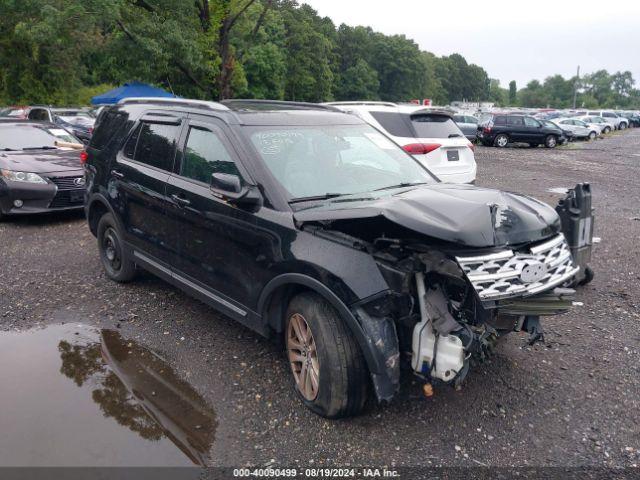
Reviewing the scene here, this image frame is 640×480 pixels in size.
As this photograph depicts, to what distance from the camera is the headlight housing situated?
8320 millimetres

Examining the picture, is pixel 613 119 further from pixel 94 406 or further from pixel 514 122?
pixel 94 406

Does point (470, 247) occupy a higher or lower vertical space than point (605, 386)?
higher

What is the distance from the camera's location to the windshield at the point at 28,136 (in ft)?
30.5

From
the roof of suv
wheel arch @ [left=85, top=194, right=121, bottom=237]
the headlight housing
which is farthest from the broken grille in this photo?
the headlight housing

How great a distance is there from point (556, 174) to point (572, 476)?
1438cm

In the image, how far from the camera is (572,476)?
115 inches

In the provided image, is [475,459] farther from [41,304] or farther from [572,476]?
[41,304]

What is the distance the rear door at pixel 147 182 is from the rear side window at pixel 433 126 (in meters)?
4.46

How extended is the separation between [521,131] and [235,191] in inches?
995

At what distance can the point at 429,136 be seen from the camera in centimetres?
824

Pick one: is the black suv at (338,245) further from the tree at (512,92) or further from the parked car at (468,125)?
the tree at (512,92)

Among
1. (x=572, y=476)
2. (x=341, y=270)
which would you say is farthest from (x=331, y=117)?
(x=572, y=476)

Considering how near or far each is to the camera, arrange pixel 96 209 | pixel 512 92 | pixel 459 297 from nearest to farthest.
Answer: pixel 459 297
pixel 96 209
pixel 512 92

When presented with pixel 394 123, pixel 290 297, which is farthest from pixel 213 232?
pixel 394 123
